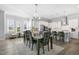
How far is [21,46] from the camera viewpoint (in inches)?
101

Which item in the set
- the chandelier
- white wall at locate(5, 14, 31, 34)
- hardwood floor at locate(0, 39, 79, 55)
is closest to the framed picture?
hardwood floor at locate(0, 39, 79, 55)

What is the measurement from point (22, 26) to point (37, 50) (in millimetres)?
720

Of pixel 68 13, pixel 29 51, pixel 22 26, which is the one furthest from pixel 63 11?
pixel 29 51

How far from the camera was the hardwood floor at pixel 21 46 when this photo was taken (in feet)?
8.25

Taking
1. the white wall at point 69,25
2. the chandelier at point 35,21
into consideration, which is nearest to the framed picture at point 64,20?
the white wall at point 69,25

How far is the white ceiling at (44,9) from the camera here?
2471 mm

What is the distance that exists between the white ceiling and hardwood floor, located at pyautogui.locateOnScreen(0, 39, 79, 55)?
0.69 metres

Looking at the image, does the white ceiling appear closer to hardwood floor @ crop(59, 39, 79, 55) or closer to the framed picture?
the framed picture

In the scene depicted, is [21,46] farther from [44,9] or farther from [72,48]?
[72,48]

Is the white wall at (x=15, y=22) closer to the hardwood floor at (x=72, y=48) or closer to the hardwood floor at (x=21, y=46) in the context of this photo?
the hardwood floor at (x=21, y=46)

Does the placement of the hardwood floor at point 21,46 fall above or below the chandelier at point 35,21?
below

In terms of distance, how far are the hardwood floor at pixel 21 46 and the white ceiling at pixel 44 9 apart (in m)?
0.69

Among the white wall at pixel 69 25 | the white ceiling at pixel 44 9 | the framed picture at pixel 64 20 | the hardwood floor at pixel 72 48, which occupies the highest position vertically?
the white ceiling at pixel 44 9

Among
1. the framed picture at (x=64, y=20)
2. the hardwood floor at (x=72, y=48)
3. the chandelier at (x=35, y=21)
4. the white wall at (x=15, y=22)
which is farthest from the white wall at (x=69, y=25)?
the white wall at (x=15, y=22)
